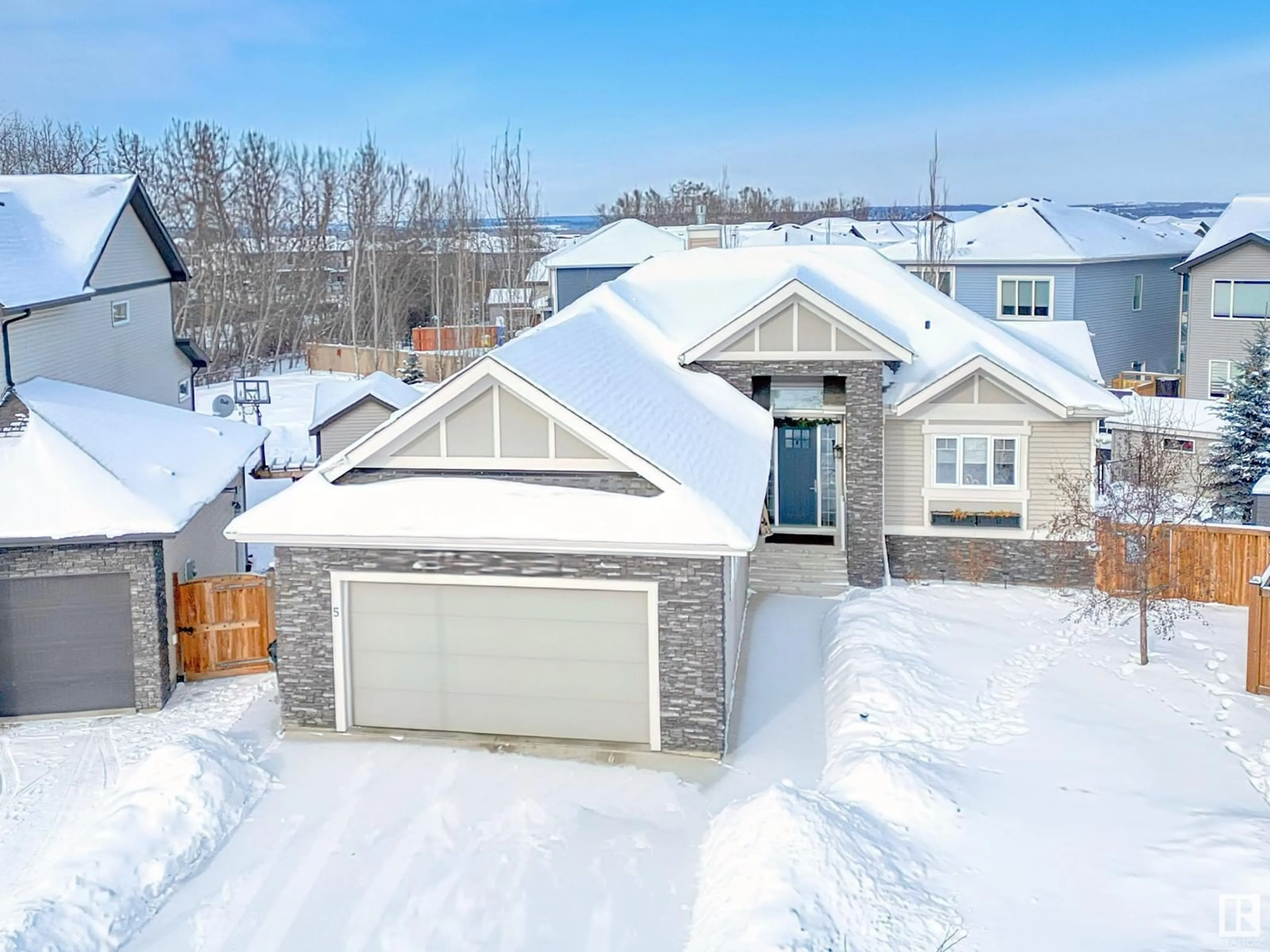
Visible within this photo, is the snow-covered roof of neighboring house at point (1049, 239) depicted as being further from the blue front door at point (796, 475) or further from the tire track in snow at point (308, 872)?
the tire track in snow at point (308, 872)

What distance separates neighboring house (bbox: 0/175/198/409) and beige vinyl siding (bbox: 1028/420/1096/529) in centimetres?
1572

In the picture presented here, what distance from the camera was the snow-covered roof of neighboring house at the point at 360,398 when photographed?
22375mm

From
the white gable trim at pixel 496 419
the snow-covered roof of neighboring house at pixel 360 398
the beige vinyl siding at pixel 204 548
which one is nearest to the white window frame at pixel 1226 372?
the snow-covered roof of neighboring house at pixel 360 398

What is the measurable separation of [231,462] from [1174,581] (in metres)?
15.0

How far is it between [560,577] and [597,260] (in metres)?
31.7

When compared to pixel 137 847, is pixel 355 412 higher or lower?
higher

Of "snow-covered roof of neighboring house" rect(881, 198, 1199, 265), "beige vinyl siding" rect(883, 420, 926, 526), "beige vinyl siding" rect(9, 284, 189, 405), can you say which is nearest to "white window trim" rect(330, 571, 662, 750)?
"beige vinyl siding" rect(9, 284, 189, 405)

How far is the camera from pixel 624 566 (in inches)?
480

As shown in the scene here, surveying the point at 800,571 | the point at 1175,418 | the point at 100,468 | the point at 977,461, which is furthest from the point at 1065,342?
the point at 100,468

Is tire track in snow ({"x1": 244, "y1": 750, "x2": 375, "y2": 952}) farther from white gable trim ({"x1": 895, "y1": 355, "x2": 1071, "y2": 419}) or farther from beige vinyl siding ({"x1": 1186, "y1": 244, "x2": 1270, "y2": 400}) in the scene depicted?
beige vinyl siding ({"x1": 1186, "y1": 244, "x2": 1270, "y2": 400})

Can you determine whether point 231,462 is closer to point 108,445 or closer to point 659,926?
point 108,445

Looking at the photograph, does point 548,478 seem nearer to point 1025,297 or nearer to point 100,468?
point 100,468

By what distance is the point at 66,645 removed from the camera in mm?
14094

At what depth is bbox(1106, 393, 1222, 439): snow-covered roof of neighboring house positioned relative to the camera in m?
27.2
